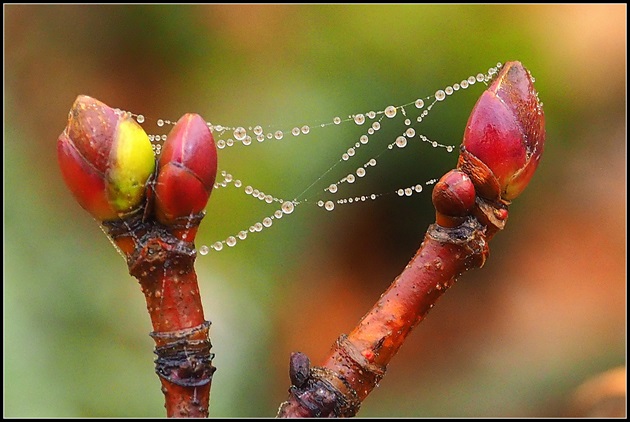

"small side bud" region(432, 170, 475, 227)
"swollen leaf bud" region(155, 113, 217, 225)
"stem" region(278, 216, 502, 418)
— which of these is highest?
"swollen leaf bud" region(155, 113, 217, 225)

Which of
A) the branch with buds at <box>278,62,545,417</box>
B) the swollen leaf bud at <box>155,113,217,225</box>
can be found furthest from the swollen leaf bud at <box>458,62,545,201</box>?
the swollen leaf bud at <box>155,113,217,225</box>

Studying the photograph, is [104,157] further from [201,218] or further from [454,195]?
[454,195]

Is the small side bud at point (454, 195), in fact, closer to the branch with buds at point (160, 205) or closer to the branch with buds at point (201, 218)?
the branch with buds at point (201, 218)

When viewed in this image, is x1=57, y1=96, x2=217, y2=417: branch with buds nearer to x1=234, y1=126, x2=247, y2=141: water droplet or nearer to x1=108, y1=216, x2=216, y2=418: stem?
x1=108, y1=216, x2=216, y2=418: stem

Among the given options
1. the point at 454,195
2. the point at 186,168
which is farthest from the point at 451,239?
the point at 186,168

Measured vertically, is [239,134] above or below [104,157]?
above

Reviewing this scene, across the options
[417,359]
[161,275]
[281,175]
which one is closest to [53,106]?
[281,175]

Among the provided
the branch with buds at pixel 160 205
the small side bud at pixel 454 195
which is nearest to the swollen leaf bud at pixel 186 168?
the branch with buds at pixel 160 205
